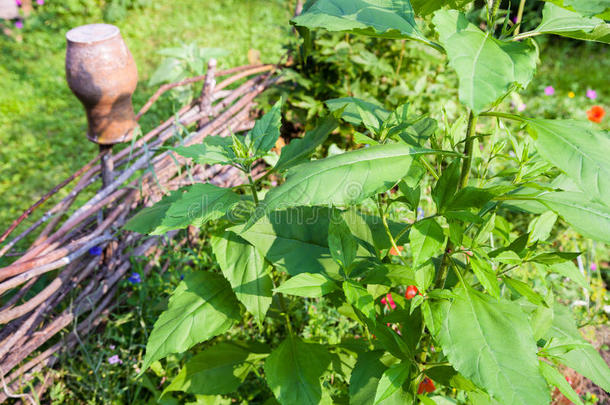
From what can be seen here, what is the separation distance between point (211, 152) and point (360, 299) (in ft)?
1.81

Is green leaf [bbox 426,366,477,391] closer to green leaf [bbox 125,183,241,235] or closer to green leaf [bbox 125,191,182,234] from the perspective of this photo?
green leaf [bbox 125,183,241,235]

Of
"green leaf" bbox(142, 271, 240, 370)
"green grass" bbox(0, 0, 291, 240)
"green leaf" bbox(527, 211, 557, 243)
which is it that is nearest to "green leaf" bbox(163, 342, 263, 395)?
"green leaf" bbox(142, 271, 240, 370)

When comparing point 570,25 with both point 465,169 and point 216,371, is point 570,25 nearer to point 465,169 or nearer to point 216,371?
point 465,169

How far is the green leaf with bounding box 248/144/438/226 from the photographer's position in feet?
2.49

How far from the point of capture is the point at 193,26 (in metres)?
5.14

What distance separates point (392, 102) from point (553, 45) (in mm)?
3614

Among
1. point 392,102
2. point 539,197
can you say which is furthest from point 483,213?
point 392,102

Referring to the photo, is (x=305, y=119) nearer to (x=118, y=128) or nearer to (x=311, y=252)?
Result: (x=118, y=128)

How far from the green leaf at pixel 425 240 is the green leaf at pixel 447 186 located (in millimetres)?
44

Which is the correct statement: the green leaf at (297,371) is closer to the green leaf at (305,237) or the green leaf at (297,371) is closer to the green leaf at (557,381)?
the green leaf at (305,237)

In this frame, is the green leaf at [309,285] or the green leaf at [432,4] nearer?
the green leaf at [432,4]

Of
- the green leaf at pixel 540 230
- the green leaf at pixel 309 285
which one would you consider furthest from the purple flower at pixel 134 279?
the green leaf at pixel 540 230

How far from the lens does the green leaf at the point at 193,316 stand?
1188 mm

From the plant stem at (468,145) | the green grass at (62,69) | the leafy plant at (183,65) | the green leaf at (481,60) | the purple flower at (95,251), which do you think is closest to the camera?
the green leaf at (481,60)
